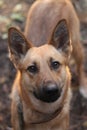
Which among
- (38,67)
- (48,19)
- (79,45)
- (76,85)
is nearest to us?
(38,67)

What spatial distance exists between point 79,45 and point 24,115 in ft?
5.78

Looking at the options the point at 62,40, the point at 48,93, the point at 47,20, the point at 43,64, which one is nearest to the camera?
the point at 48,93

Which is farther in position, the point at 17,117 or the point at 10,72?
the point at 10,72

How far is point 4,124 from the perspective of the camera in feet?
17.5

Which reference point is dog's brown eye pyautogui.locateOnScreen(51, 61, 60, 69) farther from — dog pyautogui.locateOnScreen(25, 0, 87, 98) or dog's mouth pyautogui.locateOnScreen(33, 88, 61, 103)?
dog pyautogui.locateOnScreen(25, 0, 87, 98)

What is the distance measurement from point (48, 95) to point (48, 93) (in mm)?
45

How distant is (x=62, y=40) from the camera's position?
4.52 meters

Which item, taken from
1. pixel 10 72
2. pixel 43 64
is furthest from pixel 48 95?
pixel 10 72

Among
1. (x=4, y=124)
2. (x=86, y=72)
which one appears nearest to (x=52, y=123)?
(x=4, y=124)

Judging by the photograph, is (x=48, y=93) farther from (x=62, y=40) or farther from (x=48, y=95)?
(x=62, y=40)

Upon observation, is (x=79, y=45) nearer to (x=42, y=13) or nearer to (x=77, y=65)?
(x=77, y=65)

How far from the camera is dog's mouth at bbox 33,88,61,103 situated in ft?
13.1

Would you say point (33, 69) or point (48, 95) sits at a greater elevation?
point (33, 69)

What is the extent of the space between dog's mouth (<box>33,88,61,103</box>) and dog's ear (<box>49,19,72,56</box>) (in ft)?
1.83
